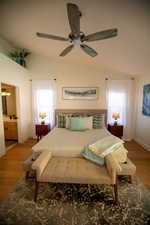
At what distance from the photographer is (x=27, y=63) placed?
4.29m

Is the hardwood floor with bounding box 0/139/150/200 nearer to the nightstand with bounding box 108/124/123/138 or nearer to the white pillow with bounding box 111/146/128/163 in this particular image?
the nightstand with bounding box 108/124/123/138

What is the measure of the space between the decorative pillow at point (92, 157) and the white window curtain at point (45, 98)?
244 centimetres

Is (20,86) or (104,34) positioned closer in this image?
(104,34)

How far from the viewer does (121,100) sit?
13.5 feet

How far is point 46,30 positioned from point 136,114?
3724 millimetres

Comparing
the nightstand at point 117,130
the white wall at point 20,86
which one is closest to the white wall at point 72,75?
the white wall at point 20,86

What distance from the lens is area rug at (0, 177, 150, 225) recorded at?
1.41 meters

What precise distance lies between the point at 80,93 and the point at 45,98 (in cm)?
132

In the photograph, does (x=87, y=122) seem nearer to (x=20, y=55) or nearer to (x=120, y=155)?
(x=120, y=155)

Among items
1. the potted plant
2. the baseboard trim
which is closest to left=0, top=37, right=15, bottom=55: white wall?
the potted plant

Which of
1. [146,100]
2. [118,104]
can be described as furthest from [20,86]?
[146,100]

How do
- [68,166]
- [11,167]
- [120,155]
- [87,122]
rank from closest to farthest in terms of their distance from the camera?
[68,166], [120,155], [11,167], [87,122]

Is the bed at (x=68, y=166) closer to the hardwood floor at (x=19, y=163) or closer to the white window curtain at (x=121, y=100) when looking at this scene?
the hardwood floor at (x=19, y=163)

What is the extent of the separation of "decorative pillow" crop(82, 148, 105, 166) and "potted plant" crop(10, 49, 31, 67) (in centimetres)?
372
